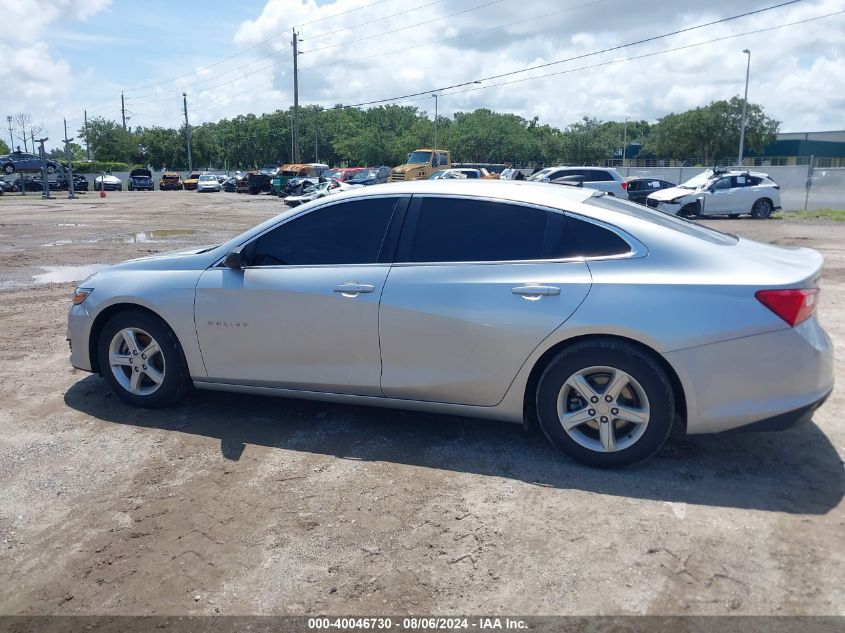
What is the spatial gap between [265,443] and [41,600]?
1.70 metres

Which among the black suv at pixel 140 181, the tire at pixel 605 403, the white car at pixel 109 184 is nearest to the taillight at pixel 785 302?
the tire at pixel 605 403

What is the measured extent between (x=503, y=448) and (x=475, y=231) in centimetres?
135

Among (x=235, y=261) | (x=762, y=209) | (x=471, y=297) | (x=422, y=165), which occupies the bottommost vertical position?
(x=762, y=209)

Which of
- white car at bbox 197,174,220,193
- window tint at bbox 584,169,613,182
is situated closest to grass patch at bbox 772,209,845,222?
window tint at bbox 584,169,613,182

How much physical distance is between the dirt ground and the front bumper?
417 mm

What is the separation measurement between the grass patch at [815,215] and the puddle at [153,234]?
2022 centimetres

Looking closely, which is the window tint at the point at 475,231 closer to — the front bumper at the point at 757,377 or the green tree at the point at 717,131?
the front bumper at the point at 757,377

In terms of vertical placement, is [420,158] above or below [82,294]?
above

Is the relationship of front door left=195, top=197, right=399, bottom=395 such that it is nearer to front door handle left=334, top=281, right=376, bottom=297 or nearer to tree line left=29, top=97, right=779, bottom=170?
front door handle left=334, top=281, right=376, bottom=297

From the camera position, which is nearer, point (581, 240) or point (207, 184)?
point (581, 240)

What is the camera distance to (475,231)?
14.3 feet

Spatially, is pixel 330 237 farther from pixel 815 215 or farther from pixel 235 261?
pixel 815 215

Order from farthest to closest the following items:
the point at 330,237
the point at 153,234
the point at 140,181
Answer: the point at 140,181 < the point at 153,234 < the point at 330,237

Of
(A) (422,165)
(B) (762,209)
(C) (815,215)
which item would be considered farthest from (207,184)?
(C) (815,215)
